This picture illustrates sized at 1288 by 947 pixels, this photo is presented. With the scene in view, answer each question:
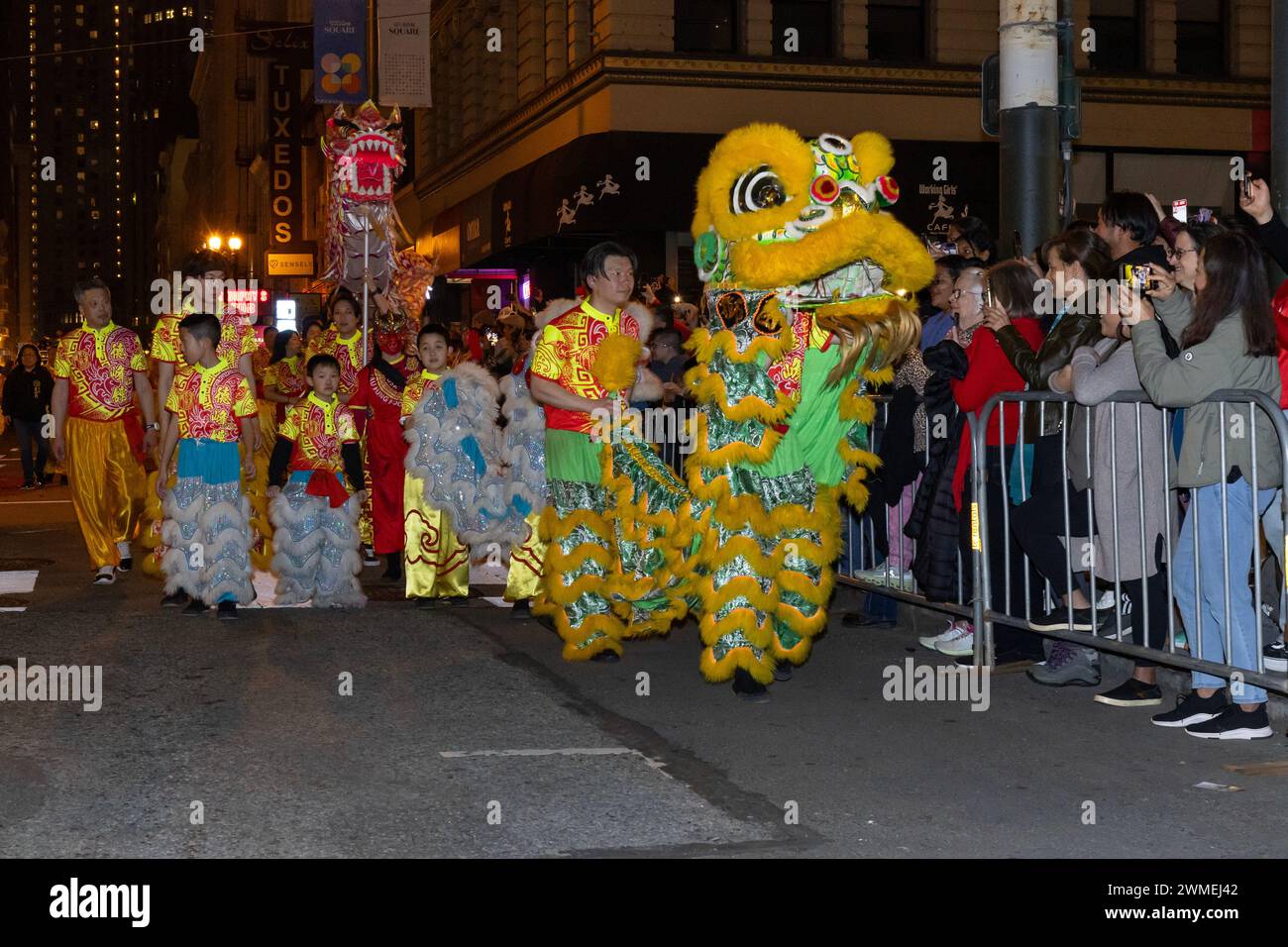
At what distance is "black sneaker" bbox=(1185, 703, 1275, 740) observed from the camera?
6.61 meters

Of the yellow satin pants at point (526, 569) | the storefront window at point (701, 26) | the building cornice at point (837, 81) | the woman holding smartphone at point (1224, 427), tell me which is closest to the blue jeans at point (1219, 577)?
the woman holding smartphone at point (1224, 427)

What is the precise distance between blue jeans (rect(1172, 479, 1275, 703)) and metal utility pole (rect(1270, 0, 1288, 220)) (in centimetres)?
197

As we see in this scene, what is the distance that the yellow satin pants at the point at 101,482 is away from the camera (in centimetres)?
1202

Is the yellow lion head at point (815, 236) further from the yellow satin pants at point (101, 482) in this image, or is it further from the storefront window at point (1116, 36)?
the storefront window at point (1116, 36)

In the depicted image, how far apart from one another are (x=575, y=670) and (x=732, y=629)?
47.3 inches

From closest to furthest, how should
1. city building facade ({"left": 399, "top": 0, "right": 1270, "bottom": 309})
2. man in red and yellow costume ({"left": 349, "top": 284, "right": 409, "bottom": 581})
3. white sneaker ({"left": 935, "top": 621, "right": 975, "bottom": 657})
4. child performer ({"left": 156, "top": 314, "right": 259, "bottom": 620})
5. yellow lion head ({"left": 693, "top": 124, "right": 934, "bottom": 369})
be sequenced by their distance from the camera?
1. yellow lion head ({"left": 693, "top": 124, "right": 934, "bottom": 369})
2. white sneaker ({"left": 935, "top": 621, "right": 975, "bottom": 657})
3. child performer ({"left": 156, "top": 314, "right": 259, "bottom": 620})
4. man in red and yellow costume ({"left": 349, "top": 284, "right": 409, "bottom": 581})
5. city building facade ({"left": 399, "top": 0, "right": 1270, "bottom": 309})

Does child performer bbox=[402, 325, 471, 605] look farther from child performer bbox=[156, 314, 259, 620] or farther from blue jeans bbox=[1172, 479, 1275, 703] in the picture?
blue jeans bbox=[1172, 479, 1275, 703]

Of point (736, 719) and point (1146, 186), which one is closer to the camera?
point (736, 719)

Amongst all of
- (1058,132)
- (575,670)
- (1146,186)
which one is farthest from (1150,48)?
(575,670)

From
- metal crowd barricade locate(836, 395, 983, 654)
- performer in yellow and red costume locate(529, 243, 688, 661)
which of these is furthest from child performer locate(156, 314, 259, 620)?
metal crowd barricade locate(836, 395, 983, 654)

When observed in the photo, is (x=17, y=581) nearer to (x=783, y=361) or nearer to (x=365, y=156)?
(x=365, y=156)

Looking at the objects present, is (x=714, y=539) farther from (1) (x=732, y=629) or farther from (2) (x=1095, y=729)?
(2) (x=1095, y=729)

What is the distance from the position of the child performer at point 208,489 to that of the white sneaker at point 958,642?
13.9ft

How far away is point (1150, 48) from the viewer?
25.8m
